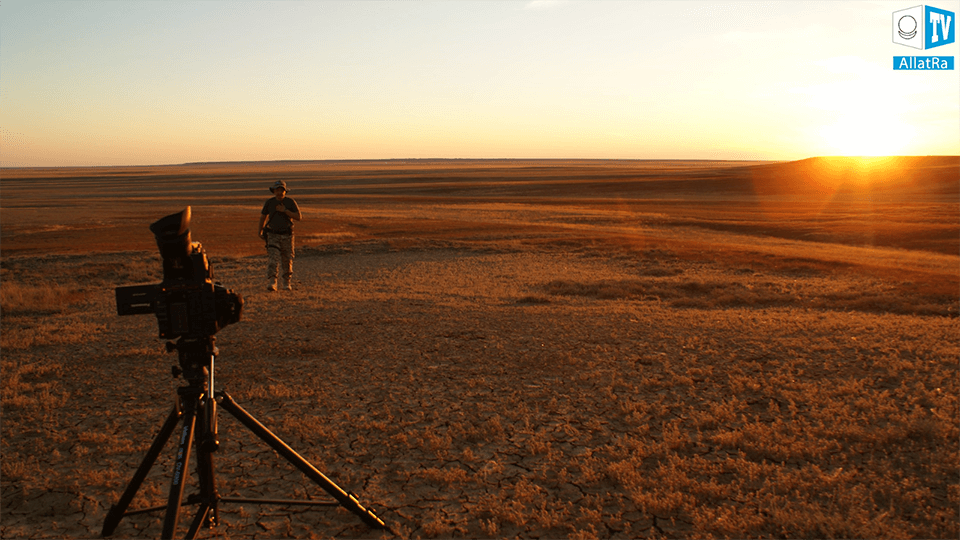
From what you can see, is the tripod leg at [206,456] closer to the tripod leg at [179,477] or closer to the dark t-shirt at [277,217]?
the tripod leg at [179,477]

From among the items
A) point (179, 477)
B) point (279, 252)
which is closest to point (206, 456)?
point (179, 477)

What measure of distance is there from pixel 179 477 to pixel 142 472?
594 millimetres

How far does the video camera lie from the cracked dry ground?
1.80m

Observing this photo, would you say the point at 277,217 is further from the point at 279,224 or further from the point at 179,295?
the point at 179,295

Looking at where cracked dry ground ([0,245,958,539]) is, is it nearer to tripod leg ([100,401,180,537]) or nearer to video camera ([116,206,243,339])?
tripod leg ([100,401,180,537])

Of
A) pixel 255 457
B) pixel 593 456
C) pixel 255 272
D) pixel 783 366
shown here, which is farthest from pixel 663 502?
pixel 255 272

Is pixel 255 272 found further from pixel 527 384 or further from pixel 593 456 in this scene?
pixel 593 456

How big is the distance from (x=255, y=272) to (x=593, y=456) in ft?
43.0

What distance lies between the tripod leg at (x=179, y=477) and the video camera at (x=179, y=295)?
0.48 meters

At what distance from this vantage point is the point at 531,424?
237 inches

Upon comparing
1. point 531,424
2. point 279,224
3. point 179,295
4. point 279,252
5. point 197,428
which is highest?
point 279,224

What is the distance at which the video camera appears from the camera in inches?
124

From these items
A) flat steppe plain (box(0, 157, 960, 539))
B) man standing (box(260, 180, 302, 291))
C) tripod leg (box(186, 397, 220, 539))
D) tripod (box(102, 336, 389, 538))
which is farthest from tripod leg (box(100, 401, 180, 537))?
man standing (box(260, 180, 302, 291))

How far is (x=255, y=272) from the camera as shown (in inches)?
639
